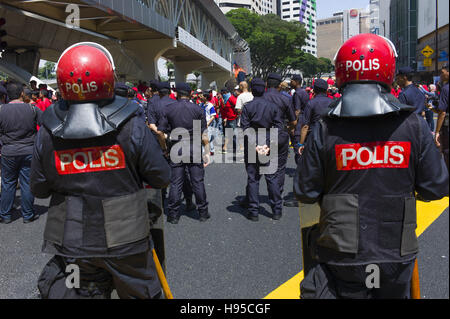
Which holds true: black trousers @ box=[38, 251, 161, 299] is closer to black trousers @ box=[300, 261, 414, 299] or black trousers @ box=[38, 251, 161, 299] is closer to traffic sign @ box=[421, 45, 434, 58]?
black trousers @ box=[300, 261, 414, 299]

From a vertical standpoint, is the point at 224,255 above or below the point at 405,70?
below

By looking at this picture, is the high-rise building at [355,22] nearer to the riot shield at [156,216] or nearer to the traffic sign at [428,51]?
the traffic sign at [428,51]

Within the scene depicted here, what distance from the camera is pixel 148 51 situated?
2853cm

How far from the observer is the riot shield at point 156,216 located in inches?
106

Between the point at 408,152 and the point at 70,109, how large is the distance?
72.0 inches

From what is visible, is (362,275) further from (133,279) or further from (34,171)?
(34,171)

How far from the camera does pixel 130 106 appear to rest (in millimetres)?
2492

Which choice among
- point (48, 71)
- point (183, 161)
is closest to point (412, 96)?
point (183, 161)

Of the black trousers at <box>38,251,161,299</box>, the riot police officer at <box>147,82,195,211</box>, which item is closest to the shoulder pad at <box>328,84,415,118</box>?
the black trousers at <box>38,251,161,299</box>

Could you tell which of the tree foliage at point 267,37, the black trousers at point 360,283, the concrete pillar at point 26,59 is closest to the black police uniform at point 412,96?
the black trousers at point 360,283

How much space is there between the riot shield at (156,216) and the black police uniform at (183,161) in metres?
3.34

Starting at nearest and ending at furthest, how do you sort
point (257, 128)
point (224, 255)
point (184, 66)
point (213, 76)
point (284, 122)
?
point (224, 255) → point (257, 128) → point (284, 122) → point (184, 66) → point (213, 76)

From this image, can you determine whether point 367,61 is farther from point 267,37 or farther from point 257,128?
point 267,37

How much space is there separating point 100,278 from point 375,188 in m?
1.63
